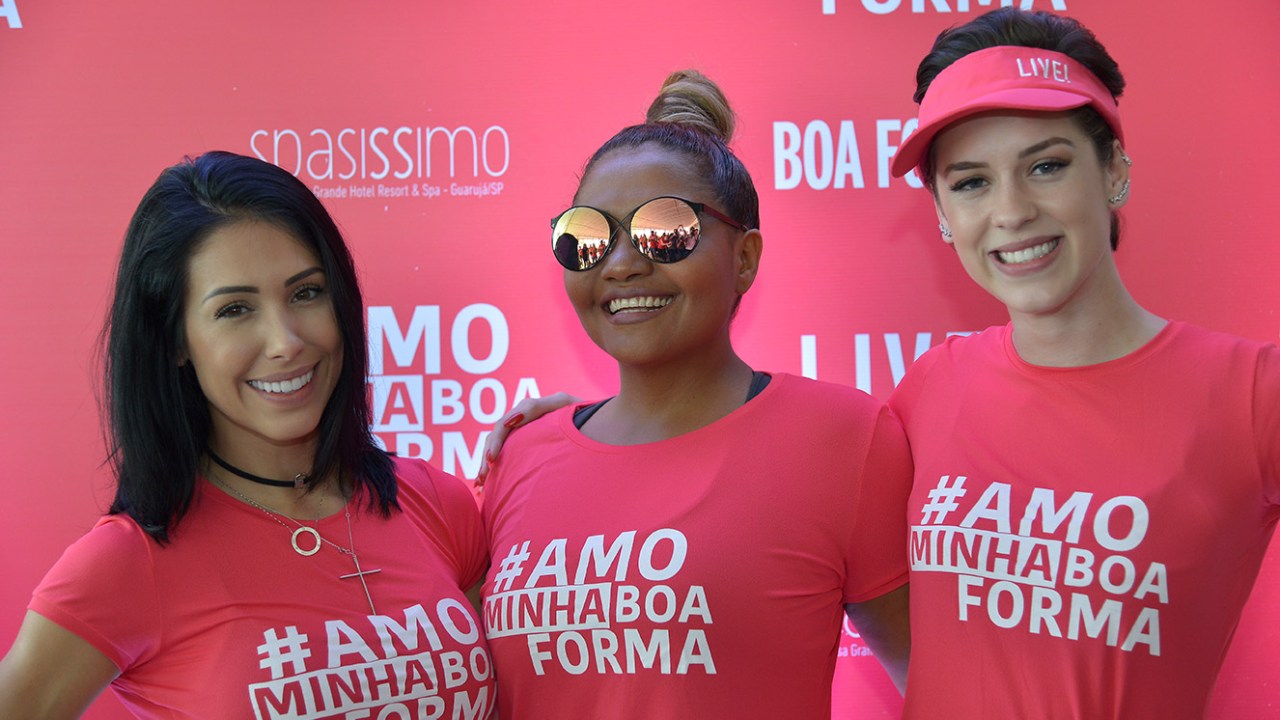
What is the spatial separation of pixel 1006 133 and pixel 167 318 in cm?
132

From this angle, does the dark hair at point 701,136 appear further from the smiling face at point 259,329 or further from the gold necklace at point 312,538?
the gold necklace at point 312,538

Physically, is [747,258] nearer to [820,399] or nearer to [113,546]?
[820,399]

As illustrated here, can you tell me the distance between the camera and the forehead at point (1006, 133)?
1633 millimetres

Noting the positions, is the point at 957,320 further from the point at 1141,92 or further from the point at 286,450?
the point at 286,450

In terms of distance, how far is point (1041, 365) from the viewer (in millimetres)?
1686

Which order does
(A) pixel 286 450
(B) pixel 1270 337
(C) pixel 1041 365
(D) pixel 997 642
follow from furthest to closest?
(B) pixel 1270 337 → (A) pixel 286 450 → (C) pixel 1041 365 → (D) pixel 997 642

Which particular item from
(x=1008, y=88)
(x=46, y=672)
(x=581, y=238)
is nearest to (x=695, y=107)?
(x=581, y=238)

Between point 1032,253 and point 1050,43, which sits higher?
point 1050,43

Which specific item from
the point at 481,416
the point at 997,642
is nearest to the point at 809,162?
the point at 481,416

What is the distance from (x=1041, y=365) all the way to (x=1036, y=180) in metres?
0.29

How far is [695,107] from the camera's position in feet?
6.71

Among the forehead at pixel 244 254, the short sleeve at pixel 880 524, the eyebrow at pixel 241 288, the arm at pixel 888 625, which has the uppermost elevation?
the forehead at pixel 244 254

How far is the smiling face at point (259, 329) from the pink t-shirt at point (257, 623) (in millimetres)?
150

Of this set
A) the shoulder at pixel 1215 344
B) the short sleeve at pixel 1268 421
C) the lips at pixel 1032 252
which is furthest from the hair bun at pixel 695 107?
the short sleeve at pixel 1268 421
